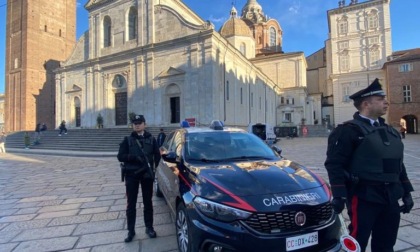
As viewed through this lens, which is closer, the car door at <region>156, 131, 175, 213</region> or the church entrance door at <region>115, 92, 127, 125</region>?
the car door at <region>156, 131, 175, 213</region>

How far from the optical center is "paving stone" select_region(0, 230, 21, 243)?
14.0 feet

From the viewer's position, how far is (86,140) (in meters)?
22.9

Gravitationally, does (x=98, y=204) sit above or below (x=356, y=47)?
below

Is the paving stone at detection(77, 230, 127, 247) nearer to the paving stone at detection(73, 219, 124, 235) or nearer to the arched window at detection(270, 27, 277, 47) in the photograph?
the paving stone at detection(73, 219, 124, 235)

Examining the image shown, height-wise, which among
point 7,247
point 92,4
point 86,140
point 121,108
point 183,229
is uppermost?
point 92,4

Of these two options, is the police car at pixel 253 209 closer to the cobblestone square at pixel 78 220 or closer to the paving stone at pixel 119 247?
the paving stone at pixel 119 247

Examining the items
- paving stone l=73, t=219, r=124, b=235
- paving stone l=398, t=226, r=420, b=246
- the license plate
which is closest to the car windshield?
the license plate

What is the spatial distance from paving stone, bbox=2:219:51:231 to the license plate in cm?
441

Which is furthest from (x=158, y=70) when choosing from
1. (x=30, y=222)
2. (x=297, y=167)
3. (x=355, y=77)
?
(x=355, y=77)

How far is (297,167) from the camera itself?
144 inches

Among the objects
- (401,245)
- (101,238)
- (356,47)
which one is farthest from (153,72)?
(356,47)

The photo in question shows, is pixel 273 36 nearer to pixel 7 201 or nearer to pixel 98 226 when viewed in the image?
pixel 7 201

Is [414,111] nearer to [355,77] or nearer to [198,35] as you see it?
[355,77]

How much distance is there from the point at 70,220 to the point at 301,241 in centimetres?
434
